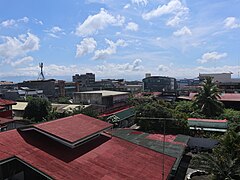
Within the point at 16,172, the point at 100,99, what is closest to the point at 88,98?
the point at 100,99

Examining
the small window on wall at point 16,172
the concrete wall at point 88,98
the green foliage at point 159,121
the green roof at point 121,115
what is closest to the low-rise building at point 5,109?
the green roof at point 121,115

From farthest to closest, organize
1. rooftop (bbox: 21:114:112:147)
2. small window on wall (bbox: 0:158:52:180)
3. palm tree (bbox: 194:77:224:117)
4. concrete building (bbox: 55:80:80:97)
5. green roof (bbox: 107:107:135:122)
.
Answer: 1. concrete building (bbox: 55:80:80:97)
2. palm tree (bbox: 194:77:224:117)
3. green roof (bbox: 107:107:135:122)
4. rooftop (bbox: 21:114:112:147)
5. small window on wall (bbox: 0:158:52:180)

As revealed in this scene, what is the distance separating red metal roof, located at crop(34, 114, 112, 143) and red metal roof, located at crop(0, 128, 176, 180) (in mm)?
711

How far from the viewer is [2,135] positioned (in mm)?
15531

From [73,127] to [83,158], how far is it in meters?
3.61

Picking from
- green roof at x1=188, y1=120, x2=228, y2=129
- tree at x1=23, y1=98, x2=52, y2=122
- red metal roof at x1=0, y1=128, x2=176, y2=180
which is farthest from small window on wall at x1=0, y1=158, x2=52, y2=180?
tree at x1=23, y1=98, x2=52, y2=122

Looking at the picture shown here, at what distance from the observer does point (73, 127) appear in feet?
60.1

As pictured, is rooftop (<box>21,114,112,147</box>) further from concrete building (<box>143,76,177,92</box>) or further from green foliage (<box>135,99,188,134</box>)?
concrete building (<box>143,76,177,92</box>)

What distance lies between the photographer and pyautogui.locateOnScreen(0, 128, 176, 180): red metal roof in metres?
13.1

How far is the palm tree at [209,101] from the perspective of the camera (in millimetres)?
44078

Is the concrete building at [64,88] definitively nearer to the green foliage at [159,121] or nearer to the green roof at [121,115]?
the green roof at [121,115]

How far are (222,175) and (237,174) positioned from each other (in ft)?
3.55

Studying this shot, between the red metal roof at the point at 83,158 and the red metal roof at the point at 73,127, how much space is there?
0.71m

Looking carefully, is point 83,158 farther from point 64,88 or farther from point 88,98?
point 64,88
